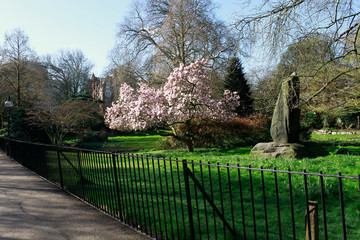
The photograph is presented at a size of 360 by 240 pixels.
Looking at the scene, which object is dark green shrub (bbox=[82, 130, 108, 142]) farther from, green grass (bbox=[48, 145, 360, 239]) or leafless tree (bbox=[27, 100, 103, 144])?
green grass (bbox=[48, 145, 360, 239])

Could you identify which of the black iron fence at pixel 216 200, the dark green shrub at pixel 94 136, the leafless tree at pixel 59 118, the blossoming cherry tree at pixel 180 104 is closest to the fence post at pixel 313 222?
the black iron fence at pixel 216 200

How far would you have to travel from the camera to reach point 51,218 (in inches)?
212

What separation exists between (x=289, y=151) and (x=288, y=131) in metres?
1.21

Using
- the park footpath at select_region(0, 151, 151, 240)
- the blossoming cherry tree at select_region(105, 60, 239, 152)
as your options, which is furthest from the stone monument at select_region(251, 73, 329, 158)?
the park footpath at select_region(0, 151, 151, 240)

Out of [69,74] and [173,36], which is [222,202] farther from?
[69,74]

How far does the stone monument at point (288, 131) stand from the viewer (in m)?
9.93

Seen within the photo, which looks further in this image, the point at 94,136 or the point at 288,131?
the point at 94,136

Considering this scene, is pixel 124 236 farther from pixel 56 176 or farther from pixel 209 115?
pixel 209 115

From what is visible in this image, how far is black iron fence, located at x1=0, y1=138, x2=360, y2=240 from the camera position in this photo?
3439 mm

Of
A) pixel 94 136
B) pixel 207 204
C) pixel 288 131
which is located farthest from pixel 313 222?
pixel 94 136

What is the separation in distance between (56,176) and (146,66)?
63.5ft

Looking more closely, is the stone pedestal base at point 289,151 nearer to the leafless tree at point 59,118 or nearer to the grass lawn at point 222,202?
the grass lawn at point 222,202

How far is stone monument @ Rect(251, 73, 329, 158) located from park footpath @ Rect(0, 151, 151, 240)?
6.53 metres

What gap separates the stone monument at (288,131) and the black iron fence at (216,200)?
3.58 metres
